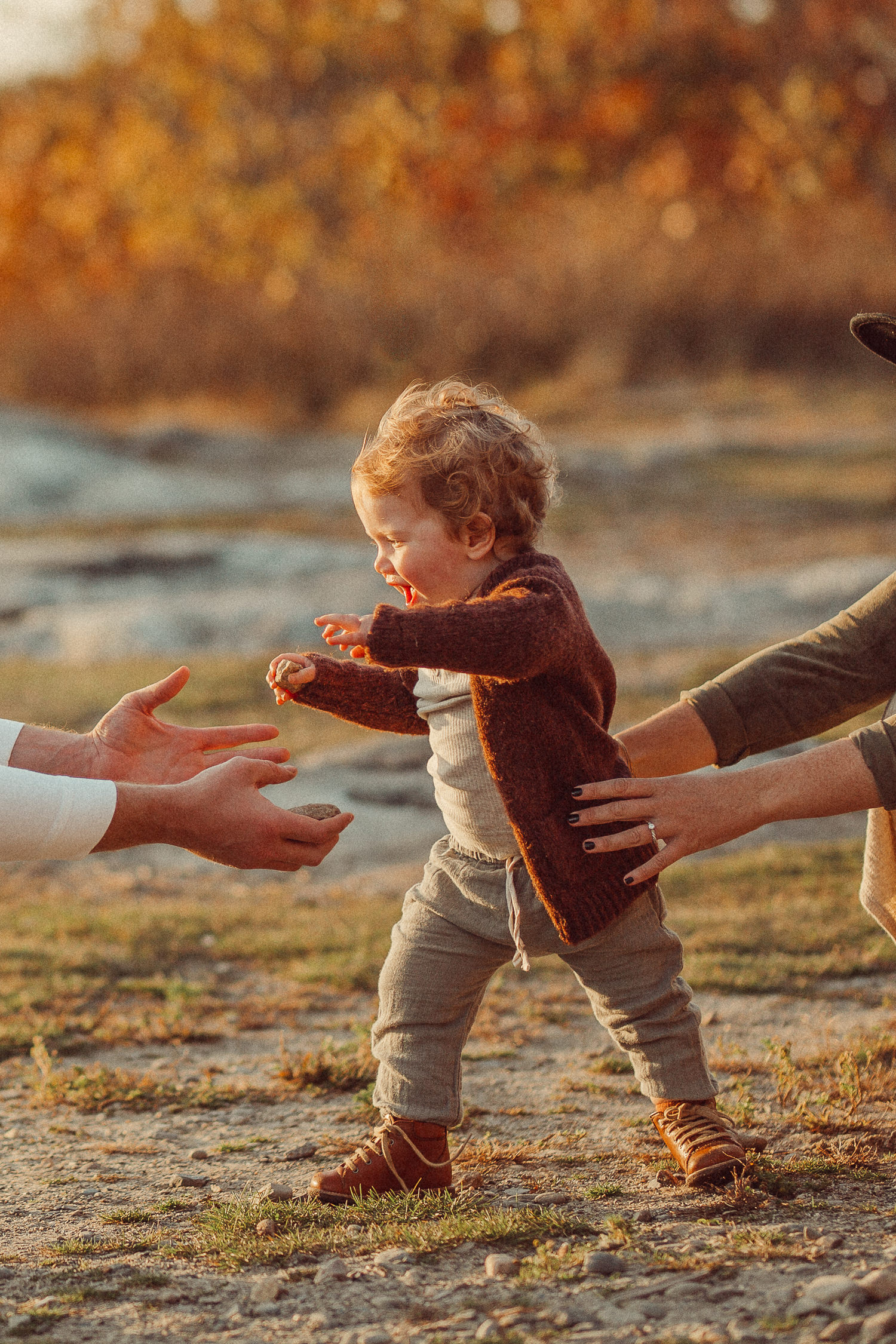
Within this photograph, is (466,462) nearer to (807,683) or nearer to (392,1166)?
(807,683)

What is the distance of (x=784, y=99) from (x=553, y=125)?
12.2 ft

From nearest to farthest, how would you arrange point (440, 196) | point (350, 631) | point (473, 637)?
point (473, 637), point (350, 631), point (440, 196)

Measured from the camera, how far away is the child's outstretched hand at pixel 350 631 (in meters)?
2.31

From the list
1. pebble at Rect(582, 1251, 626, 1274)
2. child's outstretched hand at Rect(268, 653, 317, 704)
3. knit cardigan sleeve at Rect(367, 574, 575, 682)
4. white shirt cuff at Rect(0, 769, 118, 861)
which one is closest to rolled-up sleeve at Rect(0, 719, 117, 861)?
white shirt cuff at Rect(0, 769, 118, 861)

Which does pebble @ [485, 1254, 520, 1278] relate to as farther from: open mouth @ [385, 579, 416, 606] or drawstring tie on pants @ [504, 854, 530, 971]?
open mouth @ [385, 579, 416, 606]

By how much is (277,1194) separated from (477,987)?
19.2 inches

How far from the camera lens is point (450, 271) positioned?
67.0ft

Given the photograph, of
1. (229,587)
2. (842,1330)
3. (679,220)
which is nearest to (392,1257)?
(842,1330)

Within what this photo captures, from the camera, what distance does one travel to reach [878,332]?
282cm

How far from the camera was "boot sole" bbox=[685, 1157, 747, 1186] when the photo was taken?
97.3 inches

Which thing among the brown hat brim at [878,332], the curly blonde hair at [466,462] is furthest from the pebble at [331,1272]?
the brown hat brim at [878,332]

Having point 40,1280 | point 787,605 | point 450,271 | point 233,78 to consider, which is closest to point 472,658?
point 40,1280

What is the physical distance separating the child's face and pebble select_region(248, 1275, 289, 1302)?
1090 mm

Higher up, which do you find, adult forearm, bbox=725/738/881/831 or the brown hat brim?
the brown hat brim
